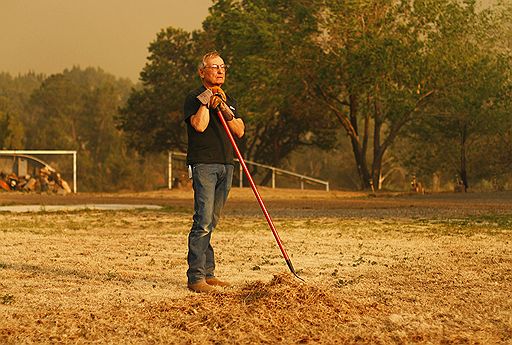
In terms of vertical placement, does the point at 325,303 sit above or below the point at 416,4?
below

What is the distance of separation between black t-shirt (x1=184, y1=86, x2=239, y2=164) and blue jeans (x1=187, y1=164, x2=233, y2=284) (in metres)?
0.07

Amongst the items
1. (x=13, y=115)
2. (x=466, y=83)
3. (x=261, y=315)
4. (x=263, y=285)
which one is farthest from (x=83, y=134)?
(x=261, y=315)

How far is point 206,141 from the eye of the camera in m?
8.09

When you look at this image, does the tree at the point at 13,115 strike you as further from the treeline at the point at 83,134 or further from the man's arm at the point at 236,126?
the man's arm at the point at 236,126

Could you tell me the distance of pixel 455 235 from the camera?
14.4m

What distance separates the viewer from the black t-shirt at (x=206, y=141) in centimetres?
804

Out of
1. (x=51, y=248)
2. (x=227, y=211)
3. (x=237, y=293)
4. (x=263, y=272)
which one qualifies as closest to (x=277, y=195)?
(x=227, y=211)

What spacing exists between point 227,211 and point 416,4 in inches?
725

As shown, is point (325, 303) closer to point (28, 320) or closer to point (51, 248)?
point (28, 320)

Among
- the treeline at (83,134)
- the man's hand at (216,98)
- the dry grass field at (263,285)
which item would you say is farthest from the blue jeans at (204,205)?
the treeline at (83,134)

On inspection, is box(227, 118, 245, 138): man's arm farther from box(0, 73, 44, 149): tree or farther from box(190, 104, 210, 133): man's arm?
box(0, 73, 44, 149): tree

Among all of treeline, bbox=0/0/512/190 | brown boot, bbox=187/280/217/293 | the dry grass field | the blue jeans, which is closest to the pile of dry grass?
the dry grass field

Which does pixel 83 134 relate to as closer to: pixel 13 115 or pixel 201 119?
pixel 13 115

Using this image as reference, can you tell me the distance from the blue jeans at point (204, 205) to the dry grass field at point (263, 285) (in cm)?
30
